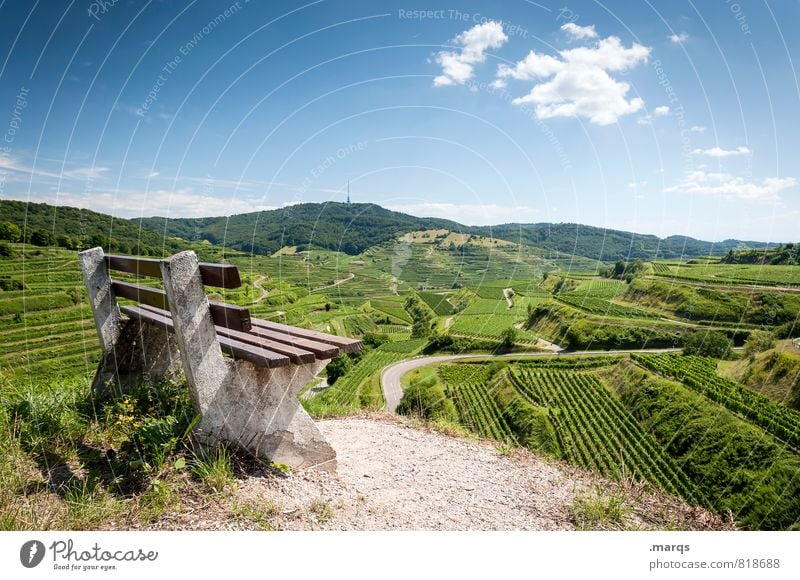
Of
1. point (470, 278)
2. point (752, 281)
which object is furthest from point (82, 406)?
point (752, 281)

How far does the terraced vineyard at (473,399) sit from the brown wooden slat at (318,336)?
37.0 metres

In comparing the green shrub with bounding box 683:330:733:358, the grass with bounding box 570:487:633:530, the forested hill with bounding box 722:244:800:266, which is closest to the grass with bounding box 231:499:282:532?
the grass with bounding box 570:487:633:530

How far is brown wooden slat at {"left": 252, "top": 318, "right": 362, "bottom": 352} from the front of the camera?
314 cm

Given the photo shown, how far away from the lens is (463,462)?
418cm

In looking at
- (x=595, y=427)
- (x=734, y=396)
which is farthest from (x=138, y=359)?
(x=734, y=396)

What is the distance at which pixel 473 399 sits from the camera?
46.5m

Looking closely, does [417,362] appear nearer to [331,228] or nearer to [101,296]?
[331,228]

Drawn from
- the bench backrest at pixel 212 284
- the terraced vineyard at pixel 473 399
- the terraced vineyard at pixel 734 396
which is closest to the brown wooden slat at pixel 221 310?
the bench backrest at pixel 212 284

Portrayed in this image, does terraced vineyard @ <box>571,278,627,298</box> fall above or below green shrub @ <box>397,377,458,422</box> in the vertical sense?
above

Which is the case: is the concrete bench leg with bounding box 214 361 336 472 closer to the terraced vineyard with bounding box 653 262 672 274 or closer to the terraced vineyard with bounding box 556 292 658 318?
the terraced vineyard with bounding box 556 292 658 318

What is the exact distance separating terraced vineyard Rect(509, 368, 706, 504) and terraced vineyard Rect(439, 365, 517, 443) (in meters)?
3.88

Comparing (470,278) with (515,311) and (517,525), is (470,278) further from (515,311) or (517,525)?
(517,525)

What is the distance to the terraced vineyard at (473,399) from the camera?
41375 millimetres
